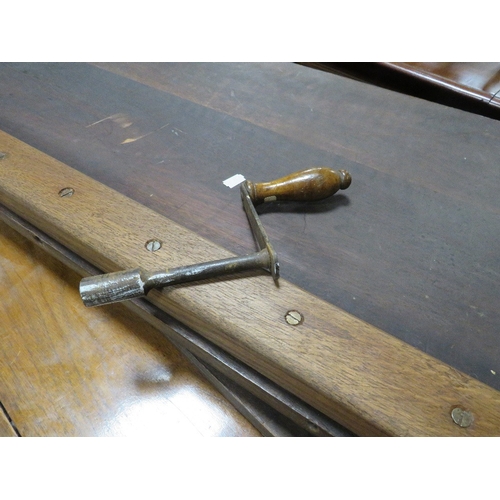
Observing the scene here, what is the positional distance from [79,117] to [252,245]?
2.16 feet

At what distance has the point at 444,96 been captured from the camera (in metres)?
1.35

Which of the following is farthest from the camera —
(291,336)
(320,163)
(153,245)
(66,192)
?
(320,163)

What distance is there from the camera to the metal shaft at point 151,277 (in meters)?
0.63

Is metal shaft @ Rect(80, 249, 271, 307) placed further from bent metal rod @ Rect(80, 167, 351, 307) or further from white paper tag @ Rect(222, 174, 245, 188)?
white paper tag @ Rect(222, 174, 245, 188)

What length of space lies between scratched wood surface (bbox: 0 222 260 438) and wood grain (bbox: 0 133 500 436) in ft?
0.24

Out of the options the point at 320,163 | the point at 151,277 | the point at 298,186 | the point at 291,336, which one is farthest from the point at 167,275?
the point at 320,163

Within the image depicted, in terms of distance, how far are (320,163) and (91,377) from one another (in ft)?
2.11

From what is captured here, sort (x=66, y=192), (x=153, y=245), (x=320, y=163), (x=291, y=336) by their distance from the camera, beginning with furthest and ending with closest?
(x=320, y=163)
(x=66, y=192)
(x=153, y=245)
(x=291, y=336)

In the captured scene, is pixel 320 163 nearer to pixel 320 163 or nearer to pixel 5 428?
pixel 320 163

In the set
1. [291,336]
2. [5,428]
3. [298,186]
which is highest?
A: [298,186]

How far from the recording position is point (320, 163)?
0.98m

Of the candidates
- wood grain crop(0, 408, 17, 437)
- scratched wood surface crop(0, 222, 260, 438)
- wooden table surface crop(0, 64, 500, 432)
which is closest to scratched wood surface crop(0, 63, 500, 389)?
wooden table surface crop(0, 64, 500, 432)

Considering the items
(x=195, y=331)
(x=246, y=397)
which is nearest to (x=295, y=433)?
(x=246, y=397)

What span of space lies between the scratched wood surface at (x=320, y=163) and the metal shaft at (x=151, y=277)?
0.11m
